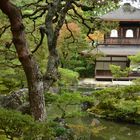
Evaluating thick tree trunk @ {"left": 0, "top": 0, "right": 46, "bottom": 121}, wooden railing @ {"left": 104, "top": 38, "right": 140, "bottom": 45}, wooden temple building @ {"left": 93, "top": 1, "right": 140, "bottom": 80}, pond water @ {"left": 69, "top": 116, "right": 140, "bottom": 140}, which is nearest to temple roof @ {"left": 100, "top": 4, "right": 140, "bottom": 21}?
wooden temple building @ {"left": 93, "top": 1, "right": 140, "bottom": 80}

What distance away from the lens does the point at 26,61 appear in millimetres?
5750

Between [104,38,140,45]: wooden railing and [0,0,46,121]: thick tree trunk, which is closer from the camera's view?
[0,0,46,121]: thick tree trunk

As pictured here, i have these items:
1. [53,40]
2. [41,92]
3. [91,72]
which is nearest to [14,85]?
[53,40]

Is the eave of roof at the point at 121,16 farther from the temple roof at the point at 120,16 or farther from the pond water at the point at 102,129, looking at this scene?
the pond water at the point at 102,129

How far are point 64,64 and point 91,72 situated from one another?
4.44m

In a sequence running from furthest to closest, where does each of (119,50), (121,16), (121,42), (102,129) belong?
(121,16), (121,42), (119,50), (102,129)

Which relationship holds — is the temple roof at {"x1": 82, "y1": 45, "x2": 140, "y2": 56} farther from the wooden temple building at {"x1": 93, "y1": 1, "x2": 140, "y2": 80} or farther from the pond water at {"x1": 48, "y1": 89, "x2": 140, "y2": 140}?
the pond water at {"x1": 48, "y1": 89, "x2": 140, "y2": 140}

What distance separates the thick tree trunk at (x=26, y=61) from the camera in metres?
5.43

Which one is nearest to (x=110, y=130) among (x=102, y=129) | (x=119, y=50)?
(x=102, y=129)

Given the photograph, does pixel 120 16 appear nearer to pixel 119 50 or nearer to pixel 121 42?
pixel 121 42

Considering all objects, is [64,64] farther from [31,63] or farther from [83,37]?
[31,63]

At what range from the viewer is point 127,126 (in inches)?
622

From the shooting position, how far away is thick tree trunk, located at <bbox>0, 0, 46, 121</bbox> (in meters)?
5.43

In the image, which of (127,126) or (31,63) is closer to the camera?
(31,63)
